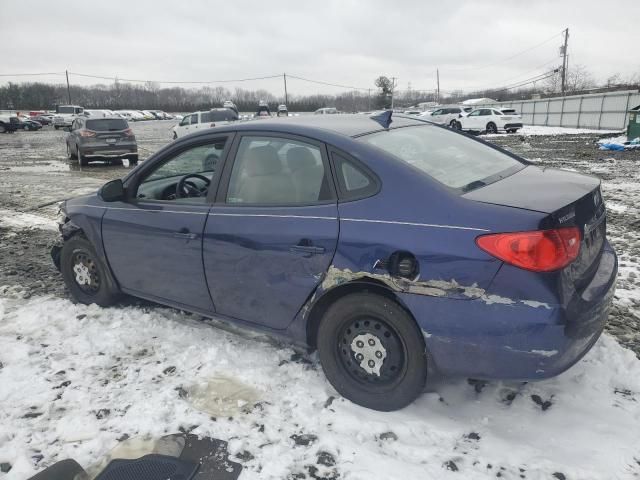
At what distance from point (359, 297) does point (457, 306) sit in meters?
0.57

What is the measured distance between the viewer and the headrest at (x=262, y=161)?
127 inches

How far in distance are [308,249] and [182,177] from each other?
1.86 meters

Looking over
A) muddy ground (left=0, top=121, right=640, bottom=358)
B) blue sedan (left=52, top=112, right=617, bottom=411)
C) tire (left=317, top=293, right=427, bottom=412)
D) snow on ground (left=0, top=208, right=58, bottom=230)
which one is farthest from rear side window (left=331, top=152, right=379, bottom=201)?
snow on ground (left=0, top=208, right=58, bottom=230)

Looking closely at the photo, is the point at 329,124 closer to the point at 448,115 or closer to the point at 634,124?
the point at 634,124

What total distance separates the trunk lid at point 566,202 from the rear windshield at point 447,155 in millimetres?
140

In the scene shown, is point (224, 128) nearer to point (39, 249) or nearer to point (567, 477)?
point (567, 477)

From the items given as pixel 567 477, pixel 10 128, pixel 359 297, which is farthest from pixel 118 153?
pixel 10 128

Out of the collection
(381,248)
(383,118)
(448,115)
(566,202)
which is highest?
(448,115)

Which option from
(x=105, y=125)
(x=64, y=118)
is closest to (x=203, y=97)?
(x=64, y=118)

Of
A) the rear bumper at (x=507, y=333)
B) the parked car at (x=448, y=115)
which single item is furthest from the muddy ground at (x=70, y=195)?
the parked car at (x=448, y=115)

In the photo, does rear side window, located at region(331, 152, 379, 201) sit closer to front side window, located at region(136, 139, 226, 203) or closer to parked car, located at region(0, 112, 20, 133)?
front side window, located at region(136, 139, 226, 203)

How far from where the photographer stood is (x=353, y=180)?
2.87 meters

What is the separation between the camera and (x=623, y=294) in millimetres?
4371

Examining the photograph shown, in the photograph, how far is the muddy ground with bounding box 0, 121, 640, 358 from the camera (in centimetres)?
453
